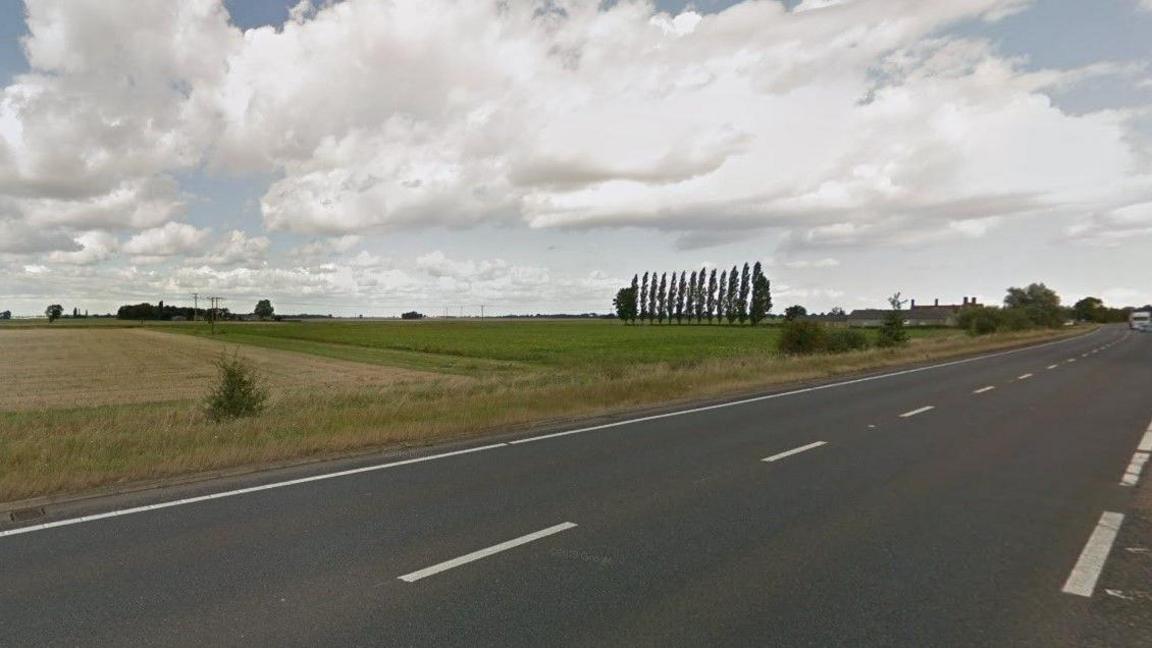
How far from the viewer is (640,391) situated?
16.3 m

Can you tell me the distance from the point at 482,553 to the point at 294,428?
7012 millimetres

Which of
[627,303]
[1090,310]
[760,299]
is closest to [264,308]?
[627,303]

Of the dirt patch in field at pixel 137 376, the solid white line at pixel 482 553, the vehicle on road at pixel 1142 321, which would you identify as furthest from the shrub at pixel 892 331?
the vehicle on road at pixel 1142 321

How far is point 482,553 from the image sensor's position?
514 centimetres

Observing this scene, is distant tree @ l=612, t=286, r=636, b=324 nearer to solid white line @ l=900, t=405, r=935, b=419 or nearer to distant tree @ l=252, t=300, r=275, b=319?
distant tree @ l=252, t=300, r=275, b=319

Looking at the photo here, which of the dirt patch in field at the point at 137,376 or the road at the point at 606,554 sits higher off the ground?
the road at the point at 606,554

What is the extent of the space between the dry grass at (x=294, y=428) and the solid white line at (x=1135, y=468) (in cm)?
863

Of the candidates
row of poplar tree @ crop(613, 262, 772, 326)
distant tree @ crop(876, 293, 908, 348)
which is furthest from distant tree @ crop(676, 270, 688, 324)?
distant tree @ crop(876, 293, 908, 348)

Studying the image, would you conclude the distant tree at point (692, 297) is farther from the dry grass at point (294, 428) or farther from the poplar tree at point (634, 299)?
the dry grass at point (294, 428)

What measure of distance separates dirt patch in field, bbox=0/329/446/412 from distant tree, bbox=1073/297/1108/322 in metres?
214

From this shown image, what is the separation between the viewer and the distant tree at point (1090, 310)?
599 ft

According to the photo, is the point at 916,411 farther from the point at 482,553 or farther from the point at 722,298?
the point at 722,298

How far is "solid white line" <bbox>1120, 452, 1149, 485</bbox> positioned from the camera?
305 inches

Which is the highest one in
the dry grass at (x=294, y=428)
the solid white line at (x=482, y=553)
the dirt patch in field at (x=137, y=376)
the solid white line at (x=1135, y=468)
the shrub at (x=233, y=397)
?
the shrub at (x=233, y=397)
